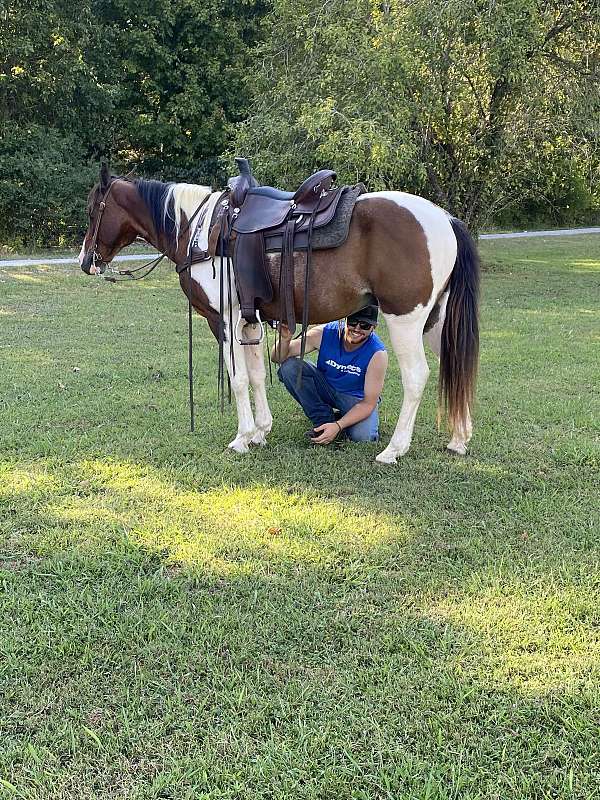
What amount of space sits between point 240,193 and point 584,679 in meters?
3.28

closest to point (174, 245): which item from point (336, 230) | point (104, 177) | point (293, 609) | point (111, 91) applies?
point (104, 177)

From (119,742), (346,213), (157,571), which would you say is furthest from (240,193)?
(119,742)

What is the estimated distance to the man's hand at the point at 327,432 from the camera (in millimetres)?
4309

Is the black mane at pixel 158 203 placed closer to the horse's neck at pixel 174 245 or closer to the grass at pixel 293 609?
the horse's neck at pixel 174 245

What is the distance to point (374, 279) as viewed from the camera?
154 inches

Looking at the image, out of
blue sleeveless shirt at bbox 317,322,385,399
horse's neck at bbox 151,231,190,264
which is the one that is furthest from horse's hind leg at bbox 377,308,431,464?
horse's neck at bbox 151,231,190,264

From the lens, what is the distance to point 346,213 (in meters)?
3.85

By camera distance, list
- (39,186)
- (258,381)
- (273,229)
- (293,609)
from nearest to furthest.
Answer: (293,609), (273,229), (258,381), (39,186)

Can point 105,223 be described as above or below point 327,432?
above

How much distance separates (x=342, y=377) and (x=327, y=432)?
1.51 ft

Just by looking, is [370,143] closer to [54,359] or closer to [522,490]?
[54,359]

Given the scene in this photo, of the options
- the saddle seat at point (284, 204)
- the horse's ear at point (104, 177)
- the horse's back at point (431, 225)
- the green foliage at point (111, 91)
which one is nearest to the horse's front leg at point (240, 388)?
the saddle seat at point (284, 204)

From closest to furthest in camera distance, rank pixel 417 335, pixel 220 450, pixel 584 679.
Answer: pixel 584 679 → pixel 417 335 → pixel 220 450

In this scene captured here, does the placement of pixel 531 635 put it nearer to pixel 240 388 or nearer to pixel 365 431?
pixel 365 431
